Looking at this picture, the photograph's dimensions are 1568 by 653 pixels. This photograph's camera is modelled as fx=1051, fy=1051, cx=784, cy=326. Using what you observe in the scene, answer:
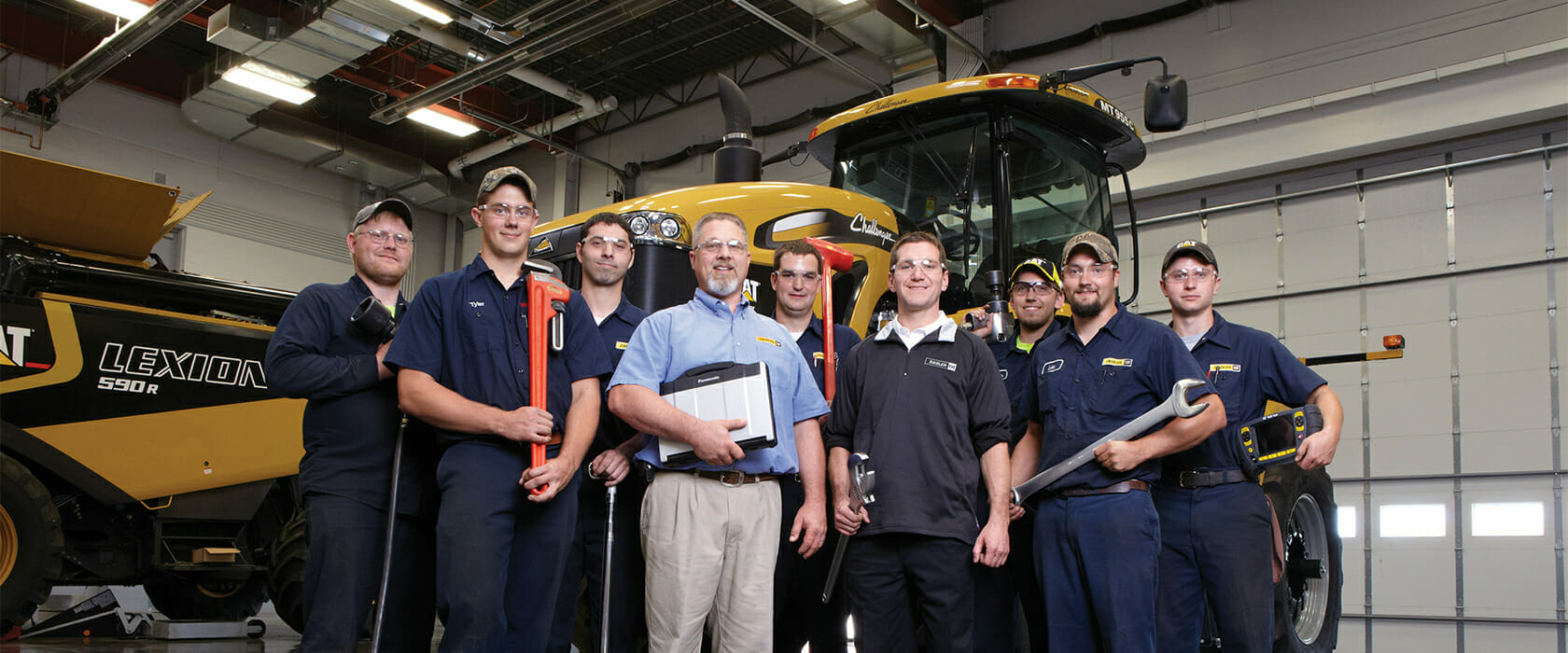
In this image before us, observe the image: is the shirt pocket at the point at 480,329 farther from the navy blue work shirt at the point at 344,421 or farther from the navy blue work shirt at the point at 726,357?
the navy blue work shirt at the point at 344,421

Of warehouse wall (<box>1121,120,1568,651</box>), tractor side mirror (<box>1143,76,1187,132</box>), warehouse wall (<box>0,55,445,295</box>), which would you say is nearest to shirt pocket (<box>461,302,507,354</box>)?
tractor side mirror (<box>1143,76,1187,132</box>)

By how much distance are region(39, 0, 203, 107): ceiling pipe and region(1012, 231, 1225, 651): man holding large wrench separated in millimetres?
10718

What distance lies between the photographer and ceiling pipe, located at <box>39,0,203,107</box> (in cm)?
1120

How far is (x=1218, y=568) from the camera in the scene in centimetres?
373

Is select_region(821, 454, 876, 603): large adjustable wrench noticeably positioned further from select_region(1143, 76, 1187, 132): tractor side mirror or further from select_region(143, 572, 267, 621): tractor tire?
select_region(143, 572, 267, 621): tractor tire

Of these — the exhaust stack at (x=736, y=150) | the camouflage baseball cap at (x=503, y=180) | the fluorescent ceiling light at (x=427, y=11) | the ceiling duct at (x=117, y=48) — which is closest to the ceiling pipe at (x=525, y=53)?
the fluorescent ceiling light at (x=427, y=11)

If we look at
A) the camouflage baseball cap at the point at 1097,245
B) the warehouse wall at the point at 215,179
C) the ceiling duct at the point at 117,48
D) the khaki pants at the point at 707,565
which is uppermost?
Answer: the ceiling duct at the point at 117,48

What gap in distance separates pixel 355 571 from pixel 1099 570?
2.30 metres

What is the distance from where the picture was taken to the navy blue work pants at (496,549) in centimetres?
270

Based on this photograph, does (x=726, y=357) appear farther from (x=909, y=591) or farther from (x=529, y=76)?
(x=529, y=76)

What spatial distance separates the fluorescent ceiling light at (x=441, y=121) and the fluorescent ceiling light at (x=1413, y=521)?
11.9 m

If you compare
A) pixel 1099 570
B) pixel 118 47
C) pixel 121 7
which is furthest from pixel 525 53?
pixel 1099 570

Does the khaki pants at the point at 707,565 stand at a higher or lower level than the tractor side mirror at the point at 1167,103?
lower

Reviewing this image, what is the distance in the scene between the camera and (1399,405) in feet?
31.3
